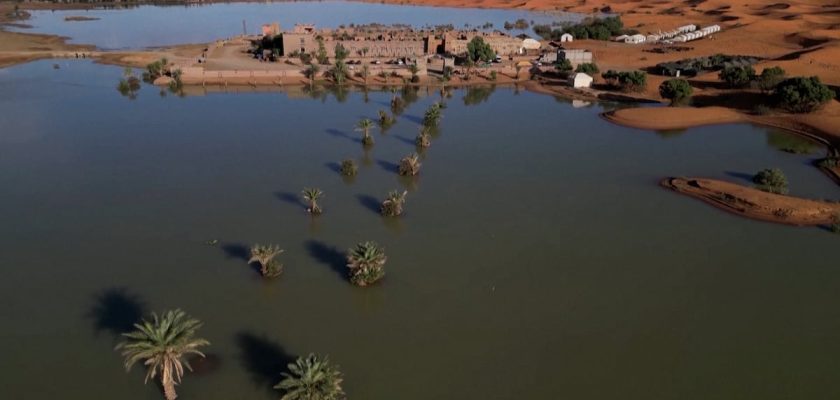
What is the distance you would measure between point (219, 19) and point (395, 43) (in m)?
82.8

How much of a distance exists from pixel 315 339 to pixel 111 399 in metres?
7.12

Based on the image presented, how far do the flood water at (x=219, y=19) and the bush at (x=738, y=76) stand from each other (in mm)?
64039

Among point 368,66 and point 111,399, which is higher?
point 368,66

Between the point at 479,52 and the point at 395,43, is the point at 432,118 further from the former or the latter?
the point at 395,43

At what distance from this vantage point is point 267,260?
25.4 m

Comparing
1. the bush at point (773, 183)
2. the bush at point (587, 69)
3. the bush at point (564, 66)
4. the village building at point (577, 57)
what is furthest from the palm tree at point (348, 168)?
the village building at point (577, 57)

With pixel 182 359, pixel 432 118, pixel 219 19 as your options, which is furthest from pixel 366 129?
pixel 219 19

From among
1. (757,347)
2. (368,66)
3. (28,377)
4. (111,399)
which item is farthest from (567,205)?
(368,66)

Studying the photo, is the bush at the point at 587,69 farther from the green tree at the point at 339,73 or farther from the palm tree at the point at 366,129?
the palm tree at the point at 366,129

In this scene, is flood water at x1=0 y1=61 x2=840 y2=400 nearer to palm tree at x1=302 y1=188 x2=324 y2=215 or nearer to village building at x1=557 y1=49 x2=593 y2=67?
palm tree at x1=302 y1=188 x2=324 y2=215

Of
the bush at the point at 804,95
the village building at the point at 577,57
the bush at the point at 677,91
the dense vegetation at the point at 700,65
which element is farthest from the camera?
the village building at the point at 577,57

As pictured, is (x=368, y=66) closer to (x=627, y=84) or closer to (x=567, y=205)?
(x=627, y=84)

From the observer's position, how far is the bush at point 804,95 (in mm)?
50406

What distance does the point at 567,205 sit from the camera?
34500 millimetres
